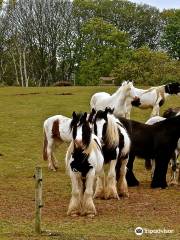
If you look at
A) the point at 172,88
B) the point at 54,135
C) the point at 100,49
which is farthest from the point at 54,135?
the point at 100,49

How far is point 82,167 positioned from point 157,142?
139 inches

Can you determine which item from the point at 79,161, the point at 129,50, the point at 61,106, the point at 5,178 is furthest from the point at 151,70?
the point at 79,161

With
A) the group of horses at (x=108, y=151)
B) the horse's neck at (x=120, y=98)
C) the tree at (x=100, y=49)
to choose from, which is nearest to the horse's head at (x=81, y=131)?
the group of horses at (x=108, y=151)

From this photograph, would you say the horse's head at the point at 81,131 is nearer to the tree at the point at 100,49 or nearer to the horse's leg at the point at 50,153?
the horse's leg at the point at 50,153

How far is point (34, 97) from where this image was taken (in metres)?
35.1

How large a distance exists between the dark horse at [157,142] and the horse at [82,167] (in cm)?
316

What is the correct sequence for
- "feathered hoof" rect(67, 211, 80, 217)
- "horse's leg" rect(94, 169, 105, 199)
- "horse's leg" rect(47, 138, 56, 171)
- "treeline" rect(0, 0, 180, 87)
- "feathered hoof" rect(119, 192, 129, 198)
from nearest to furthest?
"feathered hoof" rect(67, 211, 80, 217) < "horse's leg" rect(94, 169, 105, 199) < "feathered hoof" rect(119, 192, 129, 198) < "horse's leg" rect(47, 138, 56, 171) < "treeline" rect(0, 0, 180, 87)

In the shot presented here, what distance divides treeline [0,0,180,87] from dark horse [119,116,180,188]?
152ft

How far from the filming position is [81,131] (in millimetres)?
10188

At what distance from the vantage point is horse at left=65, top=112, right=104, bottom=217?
10.2 metres

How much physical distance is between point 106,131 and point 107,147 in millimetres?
332

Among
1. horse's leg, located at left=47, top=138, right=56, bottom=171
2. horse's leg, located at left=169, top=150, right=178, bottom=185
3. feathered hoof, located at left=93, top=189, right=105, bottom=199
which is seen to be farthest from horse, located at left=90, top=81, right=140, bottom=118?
feathered hoof, located at left=93, top=189, right=105, bottom=199

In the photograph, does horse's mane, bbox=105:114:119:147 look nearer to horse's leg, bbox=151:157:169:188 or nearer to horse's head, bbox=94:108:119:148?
horse's head, bbox=94:108:119:148

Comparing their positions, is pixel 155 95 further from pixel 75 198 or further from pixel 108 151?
pixel 75 198
